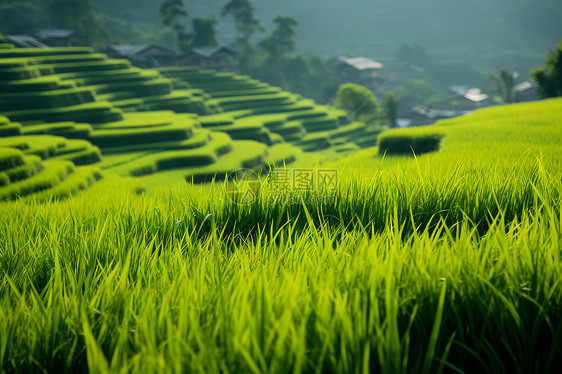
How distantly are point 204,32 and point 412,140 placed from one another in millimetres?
38522

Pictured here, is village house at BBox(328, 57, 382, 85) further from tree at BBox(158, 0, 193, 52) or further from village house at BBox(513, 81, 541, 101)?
tree at BBox(158, 0, 193, 52)

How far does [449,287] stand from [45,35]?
38.3 meters

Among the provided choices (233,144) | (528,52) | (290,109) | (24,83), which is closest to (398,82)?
(290,109)

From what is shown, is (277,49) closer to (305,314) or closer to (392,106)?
(392,106)

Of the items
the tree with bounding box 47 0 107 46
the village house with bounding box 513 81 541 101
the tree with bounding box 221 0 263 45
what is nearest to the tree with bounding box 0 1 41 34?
the tree with bounding box 47 0 107 46

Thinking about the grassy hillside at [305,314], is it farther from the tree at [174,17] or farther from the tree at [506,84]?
the tree at [174,17]

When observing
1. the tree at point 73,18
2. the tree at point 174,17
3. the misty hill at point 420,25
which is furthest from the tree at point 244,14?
the misty hill at point 420,25

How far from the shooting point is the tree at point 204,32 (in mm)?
41406

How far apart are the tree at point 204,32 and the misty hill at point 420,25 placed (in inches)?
1446

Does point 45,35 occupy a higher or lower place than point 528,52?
lower

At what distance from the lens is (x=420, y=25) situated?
101 meters

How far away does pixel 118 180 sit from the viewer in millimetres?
11219

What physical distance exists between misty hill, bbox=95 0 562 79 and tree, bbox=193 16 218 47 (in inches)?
1446

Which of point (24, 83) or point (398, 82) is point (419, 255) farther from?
point (398, 82)
